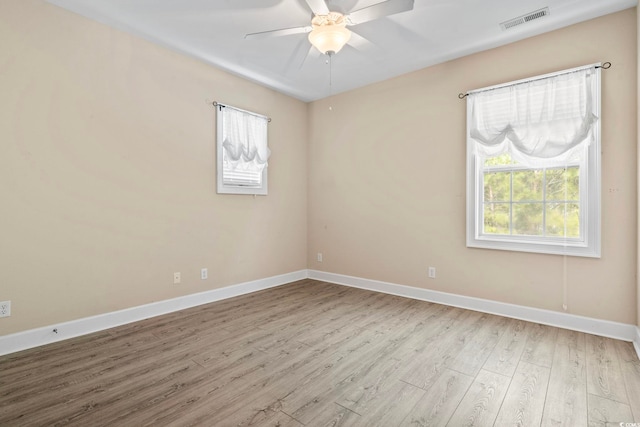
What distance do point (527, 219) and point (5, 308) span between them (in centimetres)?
472

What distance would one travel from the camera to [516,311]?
3086mm

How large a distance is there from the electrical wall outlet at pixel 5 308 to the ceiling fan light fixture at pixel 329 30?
322cm

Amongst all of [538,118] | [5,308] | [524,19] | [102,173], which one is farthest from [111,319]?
[524,19]

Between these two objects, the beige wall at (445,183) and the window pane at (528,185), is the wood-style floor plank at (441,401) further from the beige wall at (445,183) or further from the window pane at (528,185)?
A: the window pane at (528,185)

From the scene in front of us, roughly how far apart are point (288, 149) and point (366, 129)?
124cm

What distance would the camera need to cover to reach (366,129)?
424 cm

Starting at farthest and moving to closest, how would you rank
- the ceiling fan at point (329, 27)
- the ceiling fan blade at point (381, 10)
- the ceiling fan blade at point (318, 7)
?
the ceiling fan at point (329, 27) < the ceiling fan blade at point (318, 7) < the ceiling fan blade at point (381, 10)

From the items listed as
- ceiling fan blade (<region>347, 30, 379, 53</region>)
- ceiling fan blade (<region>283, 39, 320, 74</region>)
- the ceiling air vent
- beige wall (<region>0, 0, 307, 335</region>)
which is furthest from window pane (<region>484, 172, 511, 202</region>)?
beige wall (<region>0, 0, 307, 335</region>)

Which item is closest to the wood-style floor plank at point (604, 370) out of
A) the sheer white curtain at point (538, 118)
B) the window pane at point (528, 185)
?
the window pane at point (528, 185)

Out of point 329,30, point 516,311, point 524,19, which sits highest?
point 524,19

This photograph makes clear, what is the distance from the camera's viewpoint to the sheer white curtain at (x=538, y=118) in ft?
8.89

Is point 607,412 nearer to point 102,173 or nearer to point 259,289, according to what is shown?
point 259,289

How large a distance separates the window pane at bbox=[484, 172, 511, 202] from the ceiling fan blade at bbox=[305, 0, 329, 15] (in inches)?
93.7

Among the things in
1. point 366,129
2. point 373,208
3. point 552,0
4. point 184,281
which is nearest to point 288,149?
point 366,129
